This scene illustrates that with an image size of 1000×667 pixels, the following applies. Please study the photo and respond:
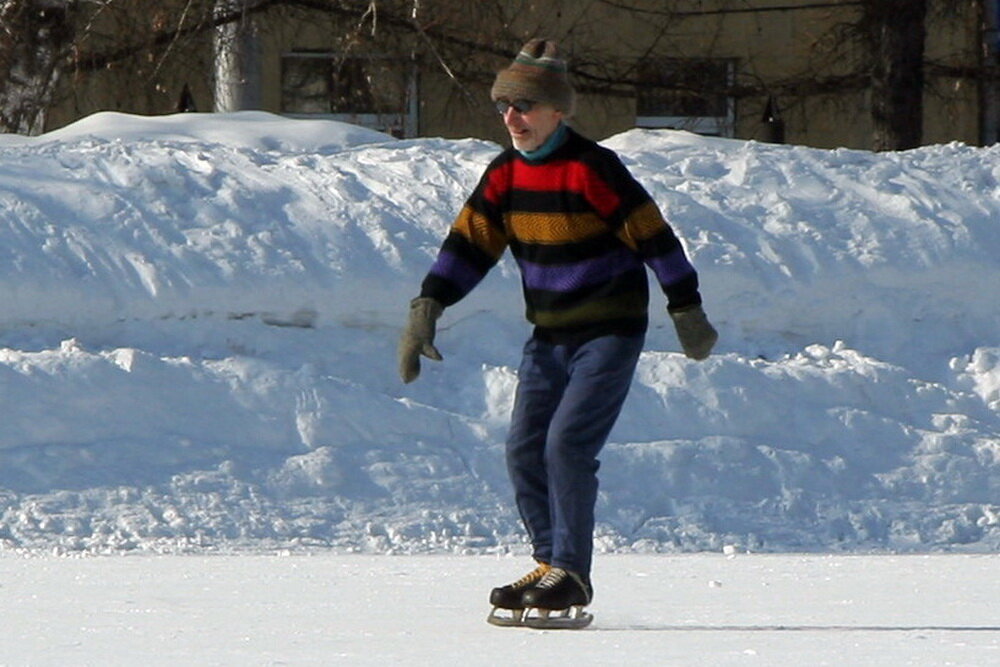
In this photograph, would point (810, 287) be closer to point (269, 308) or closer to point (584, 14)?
point (269, 308)

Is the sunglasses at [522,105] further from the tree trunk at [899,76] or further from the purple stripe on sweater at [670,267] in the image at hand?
the tree trunk at [899,76]

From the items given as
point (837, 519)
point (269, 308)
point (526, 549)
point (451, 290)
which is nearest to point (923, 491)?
point (837, 519)

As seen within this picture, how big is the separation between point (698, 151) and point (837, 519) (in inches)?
150

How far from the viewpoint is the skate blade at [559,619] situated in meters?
5.68

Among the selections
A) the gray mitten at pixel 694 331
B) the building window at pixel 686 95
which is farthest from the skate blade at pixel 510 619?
the building window at pixel 686 95

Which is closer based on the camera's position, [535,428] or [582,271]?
[582,271]

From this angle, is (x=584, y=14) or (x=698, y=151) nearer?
(x=698, y=151)

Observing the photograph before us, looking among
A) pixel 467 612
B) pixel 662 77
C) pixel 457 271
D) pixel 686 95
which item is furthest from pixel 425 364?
pixel 686 95

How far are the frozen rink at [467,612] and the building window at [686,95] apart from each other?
1030cm

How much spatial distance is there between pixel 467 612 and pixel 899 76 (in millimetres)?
10072

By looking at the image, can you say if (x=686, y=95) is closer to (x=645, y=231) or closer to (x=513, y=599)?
(x=645, y=231)

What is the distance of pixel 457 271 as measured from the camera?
595 cm

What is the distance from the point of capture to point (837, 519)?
350 inches

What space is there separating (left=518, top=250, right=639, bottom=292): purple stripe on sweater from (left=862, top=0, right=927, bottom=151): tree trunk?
389 inches
